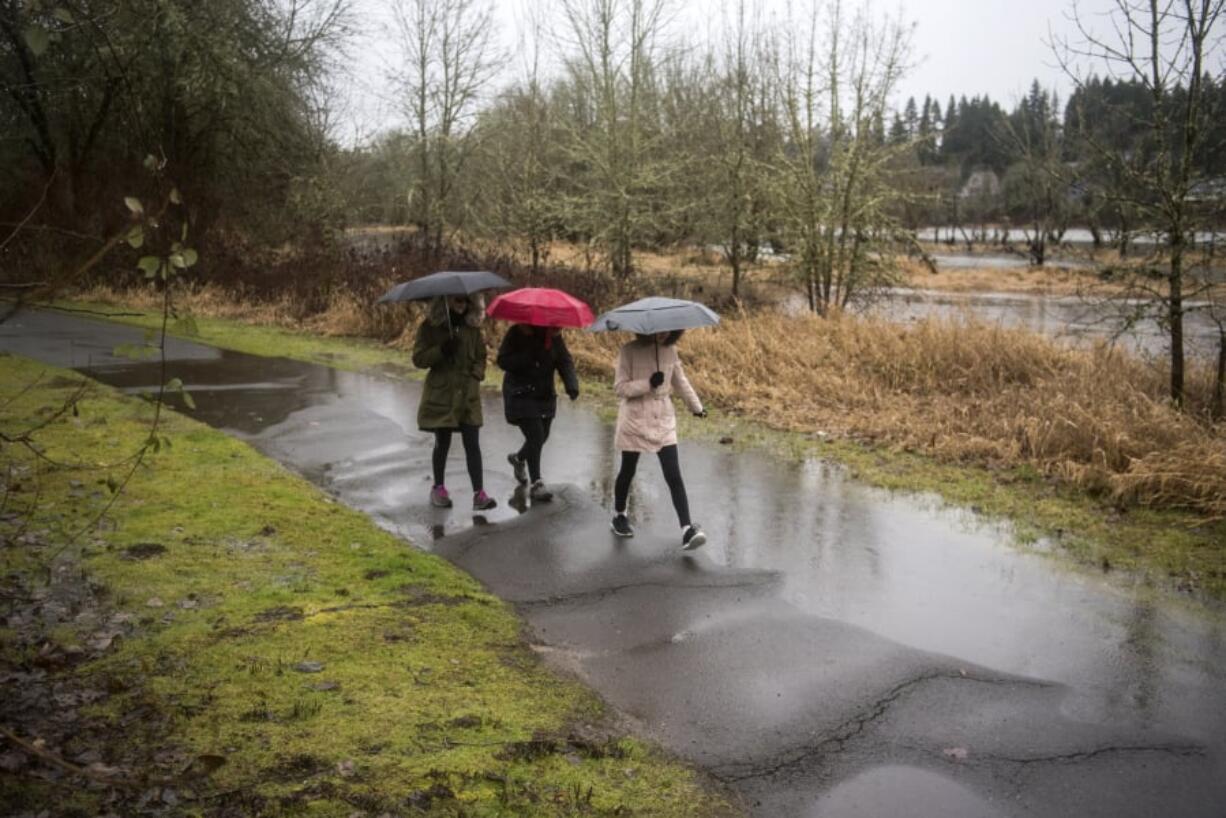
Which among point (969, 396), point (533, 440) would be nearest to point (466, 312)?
point (533, 440)

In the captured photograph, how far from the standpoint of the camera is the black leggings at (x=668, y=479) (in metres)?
7.24

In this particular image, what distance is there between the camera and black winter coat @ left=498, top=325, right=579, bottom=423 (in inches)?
323

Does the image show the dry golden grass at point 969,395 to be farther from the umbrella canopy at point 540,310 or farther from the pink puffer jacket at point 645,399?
the umbrella canopy at point 540,310

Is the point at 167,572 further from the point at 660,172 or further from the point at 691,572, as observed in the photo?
the point at 660,172

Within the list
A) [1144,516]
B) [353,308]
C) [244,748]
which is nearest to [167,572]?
[244,748]

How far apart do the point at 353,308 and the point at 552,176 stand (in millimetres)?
7787

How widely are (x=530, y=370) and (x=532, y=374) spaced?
0.14 ft

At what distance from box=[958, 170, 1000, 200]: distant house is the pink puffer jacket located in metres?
81.2

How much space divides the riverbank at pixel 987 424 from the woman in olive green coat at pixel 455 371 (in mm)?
3776

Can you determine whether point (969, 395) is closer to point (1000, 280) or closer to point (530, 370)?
point (530, 370)

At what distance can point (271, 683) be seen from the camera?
182 inches

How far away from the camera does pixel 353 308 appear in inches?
720

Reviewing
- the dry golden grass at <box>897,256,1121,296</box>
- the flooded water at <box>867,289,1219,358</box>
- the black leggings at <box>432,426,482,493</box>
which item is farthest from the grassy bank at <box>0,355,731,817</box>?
the dry golden grass at <box>897,256,1121,296</box>

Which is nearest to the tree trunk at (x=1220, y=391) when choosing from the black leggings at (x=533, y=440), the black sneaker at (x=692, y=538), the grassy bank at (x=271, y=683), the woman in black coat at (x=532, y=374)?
the black sneaker at (x=692, y=538)
